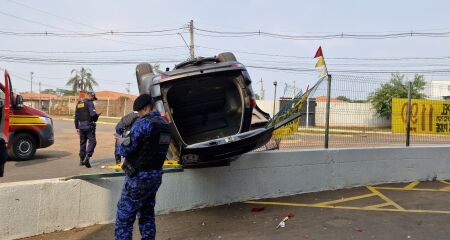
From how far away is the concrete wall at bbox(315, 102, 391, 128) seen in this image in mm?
8617

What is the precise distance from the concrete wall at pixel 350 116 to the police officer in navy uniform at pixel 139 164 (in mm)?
4718

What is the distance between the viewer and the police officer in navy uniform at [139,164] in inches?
171

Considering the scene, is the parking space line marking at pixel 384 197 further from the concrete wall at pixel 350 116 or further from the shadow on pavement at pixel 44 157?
the shadow on pavement at pixel 44 157

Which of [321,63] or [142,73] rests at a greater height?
[321,63]

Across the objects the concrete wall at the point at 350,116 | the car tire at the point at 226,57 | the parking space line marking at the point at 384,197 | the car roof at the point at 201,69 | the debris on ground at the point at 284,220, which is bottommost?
the debris on ground at the point at 284,220

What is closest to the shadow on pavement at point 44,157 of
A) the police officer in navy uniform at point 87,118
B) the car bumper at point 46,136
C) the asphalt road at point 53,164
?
the asphalt road at point 53,164

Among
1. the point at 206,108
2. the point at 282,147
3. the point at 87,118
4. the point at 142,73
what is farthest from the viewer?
the point at 87,118

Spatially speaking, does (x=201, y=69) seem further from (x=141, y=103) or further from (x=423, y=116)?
(x=423, y=116)

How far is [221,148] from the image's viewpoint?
585cm

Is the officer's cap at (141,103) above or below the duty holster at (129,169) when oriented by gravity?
above

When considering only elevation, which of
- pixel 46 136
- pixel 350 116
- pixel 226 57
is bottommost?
pixel 46 136

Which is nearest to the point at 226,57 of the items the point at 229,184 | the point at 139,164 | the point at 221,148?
the point at 221,148

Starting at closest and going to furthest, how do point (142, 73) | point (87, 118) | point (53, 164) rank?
point (142, 73)
point (87, 118)
point (53, 164)

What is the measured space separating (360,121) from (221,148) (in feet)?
14.7
